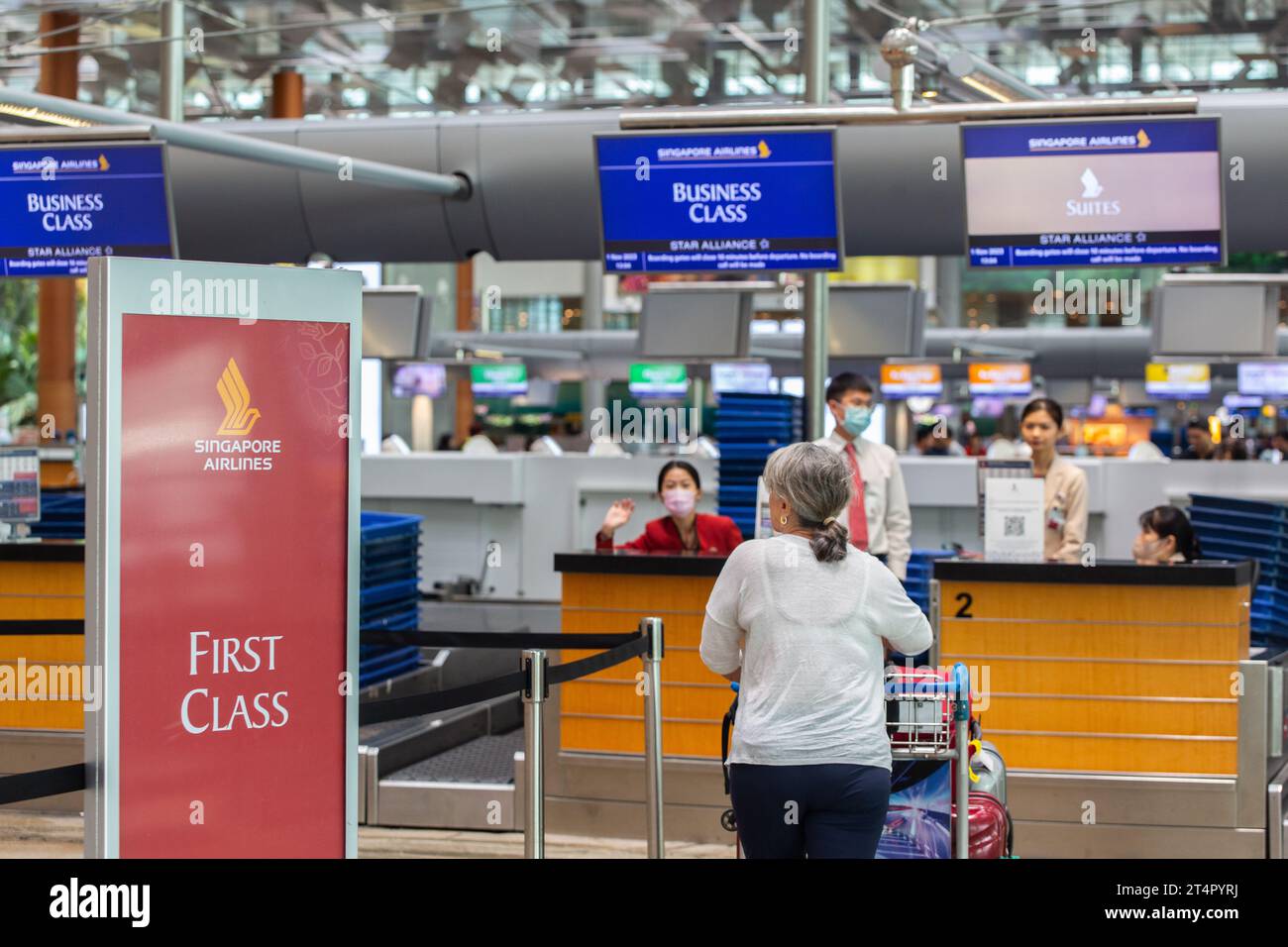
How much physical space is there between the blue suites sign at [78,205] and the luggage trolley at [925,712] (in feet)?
16.9

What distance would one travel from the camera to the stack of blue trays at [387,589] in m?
7.81

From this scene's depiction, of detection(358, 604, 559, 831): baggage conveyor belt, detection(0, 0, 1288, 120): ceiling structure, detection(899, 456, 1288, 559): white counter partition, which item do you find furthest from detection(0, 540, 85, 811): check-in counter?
detection(0, 0, 1288, 120): ceiling structure

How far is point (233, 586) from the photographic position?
3.48m

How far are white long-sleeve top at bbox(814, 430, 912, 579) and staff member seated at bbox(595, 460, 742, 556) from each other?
0.54 metres

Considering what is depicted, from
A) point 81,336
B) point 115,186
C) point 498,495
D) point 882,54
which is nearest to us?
point 882,54

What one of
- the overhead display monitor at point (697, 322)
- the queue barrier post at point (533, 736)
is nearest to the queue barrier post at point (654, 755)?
the queue barrier post at point (533, 736)

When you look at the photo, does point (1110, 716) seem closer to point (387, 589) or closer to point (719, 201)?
point (719, 201)

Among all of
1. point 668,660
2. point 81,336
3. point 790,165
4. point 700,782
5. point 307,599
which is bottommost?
point 700,782

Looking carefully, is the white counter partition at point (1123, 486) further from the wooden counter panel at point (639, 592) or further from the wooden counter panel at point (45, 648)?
the wooden counter panel at point (45, 648)

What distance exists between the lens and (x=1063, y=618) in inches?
233
